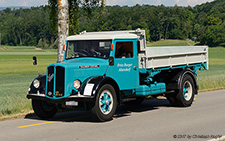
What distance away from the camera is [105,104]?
990cm

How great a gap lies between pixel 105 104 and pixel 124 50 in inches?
70.2

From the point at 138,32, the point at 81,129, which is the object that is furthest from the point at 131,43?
the point at 81,129

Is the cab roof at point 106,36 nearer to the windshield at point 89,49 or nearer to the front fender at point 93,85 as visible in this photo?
the windshield at point 89,49

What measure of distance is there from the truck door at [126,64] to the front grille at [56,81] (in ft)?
4.94

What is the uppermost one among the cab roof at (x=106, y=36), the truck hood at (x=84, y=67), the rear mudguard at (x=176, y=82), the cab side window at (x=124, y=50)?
the cab roof at (x=106, y=36)

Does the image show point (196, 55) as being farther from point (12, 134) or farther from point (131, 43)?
point (12, 134)

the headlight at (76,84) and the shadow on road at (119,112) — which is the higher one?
the headlight at (76,84)

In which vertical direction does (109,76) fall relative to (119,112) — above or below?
above

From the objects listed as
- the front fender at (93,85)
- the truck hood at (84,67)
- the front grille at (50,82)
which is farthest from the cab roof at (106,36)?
the front grille at (50,82)

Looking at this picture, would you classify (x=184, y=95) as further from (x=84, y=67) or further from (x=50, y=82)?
(x=50, y=82)

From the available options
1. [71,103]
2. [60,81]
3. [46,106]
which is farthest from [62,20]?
[71,103]

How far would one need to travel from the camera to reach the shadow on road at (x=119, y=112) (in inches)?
415

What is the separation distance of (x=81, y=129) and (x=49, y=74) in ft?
5.81

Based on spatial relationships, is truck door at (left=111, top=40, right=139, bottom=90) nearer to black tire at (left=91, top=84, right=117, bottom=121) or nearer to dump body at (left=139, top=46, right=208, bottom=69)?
dump body at (left=139, top=46, right=208, bottom=69)
